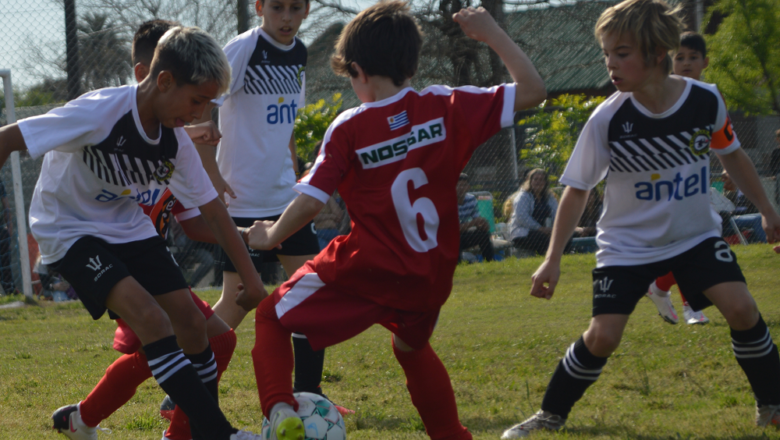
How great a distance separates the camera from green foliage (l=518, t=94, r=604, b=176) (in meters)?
12.0

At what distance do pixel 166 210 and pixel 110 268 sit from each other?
88cm

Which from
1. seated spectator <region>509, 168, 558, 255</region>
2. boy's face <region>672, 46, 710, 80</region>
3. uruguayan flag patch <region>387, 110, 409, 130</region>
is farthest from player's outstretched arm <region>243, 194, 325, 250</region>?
seated spectator <region>509, 168, 558, 255</region>

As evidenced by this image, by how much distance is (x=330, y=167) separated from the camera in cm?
256

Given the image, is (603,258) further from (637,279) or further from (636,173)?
(636,173)

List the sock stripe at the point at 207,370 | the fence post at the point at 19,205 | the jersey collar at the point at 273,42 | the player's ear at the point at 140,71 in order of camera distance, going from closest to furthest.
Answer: the sock stripe at the point at 207,370, the player's ear at the point at 140,71, the jersey collar at the point at 273,42, the fence post at the point at 19,205

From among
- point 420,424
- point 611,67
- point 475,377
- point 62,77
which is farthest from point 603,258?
point 62,77

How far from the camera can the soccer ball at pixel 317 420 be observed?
2.70 metres

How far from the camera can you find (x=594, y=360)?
3.23m

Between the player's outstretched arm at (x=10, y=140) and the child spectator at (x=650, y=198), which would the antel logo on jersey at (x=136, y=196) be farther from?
the child spectator at (x=650, y=198)

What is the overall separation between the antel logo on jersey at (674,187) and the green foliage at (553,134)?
343 inches

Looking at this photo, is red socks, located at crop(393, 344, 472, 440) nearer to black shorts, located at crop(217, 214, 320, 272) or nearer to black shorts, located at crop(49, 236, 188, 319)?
black shorts, located at crop(49, 236, 188, 319)

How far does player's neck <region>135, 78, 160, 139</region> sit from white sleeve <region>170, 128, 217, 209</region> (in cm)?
19

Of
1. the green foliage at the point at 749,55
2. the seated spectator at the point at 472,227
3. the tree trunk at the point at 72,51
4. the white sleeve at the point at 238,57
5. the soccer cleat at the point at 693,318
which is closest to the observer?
the white sleeve at the point at 238,57

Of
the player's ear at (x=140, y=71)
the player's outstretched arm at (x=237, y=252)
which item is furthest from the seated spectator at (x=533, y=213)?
the player's outstretched arm at (x=237, y=252)
